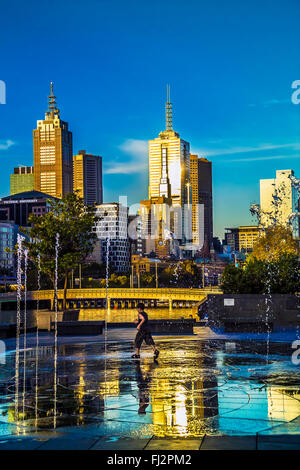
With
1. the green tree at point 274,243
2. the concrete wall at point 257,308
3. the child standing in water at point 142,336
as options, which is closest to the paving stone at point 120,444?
the child standing in water at point 142,336

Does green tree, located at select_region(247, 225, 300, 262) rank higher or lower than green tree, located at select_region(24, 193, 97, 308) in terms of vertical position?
higher

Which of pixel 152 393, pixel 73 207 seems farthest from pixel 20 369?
pixel 73 207

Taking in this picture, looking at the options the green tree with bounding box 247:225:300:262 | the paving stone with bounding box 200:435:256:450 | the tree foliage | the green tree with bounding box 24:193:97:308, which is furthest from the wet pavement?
the green tree with bounding box 247:225:300:262

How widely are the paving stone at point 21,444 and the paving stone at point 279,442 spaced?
2.66 m

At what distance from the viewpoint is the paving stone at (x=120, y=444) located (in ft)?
25.3

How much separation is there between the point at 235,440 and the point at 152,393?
4280mm

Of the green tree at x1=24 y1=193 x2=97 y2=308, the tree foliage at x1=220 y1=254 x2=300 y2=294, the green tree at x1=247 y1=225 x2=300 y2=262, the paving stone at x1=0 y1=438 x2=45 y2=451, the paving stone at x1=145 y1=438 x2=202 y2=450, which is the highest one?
the green tree at x1=247 y1=225 x2=300 y2=262

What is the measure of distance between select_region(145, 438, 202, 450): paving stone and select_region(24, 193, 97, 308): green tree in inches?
1041

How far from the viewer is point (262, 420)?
938 centimetres

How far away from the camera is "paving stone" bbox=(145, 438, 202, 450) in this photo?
760 cm

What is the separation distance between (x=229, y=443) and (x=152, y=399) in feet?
12.6

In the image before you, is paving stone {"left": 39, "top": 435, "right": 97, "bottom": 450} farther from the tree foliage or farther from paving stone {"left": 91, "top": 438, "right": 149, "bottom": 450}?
the tree foliage

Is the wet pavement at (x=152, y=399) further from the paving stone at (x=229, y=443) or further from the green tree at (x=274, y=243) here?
the green tree at (x=274, y=243)

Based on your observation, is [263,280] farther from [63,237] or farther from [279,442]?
[279,442]
